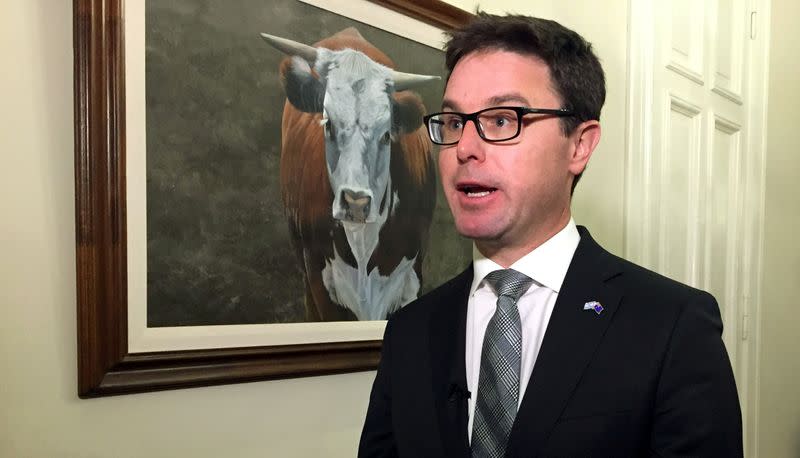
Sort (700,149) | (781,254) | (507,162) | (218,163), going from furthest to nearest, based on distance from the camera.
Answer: (781,254) → (700,149) → (218,163) → (507,162)

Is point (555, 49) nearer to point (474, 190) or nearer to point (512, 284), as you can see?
point (474, 190)

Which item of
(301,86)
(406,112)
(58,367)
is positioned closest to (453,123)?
(301,86)

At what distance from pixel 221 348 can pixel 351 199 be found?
1.79 feet

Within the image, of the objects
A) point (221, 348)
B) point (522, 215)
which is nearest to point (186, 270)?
point (221, 348)

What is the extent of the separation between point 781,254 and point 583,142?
296cm

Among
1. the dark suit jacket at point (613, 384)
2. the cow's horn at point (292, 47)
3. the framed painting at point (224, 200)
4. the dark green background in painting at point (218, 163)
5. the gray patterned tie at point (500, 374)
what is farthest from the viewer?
the cow's horn at point (292, 47)

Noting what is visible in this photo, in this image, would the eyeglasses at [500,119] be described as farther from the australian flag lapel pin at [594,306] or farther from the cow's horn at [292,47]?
the cow's horn at [292,47]

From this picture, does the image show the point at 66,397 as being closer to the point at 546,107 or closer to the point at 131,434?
the point at 131,434

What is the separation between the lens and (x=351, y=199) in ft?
6.84

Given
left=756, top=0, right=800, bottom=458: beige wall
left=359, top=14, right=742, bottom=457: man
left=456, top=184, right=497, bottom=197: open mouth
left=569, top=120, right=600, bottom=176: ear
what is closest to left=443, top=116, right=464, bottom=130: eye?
left=359, top=14, right=742, bottom=457: man

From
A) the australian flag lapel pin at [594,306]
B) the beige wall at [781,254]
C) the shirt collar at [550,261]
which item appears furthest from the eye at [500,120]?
the beige wall at [781,254]

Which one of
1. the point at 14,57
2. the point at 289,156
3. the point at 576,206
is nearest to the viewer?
the point at 14,57

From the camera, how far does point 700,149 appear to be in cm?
339

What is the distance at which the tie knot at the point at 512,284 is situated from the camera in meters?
1.53
